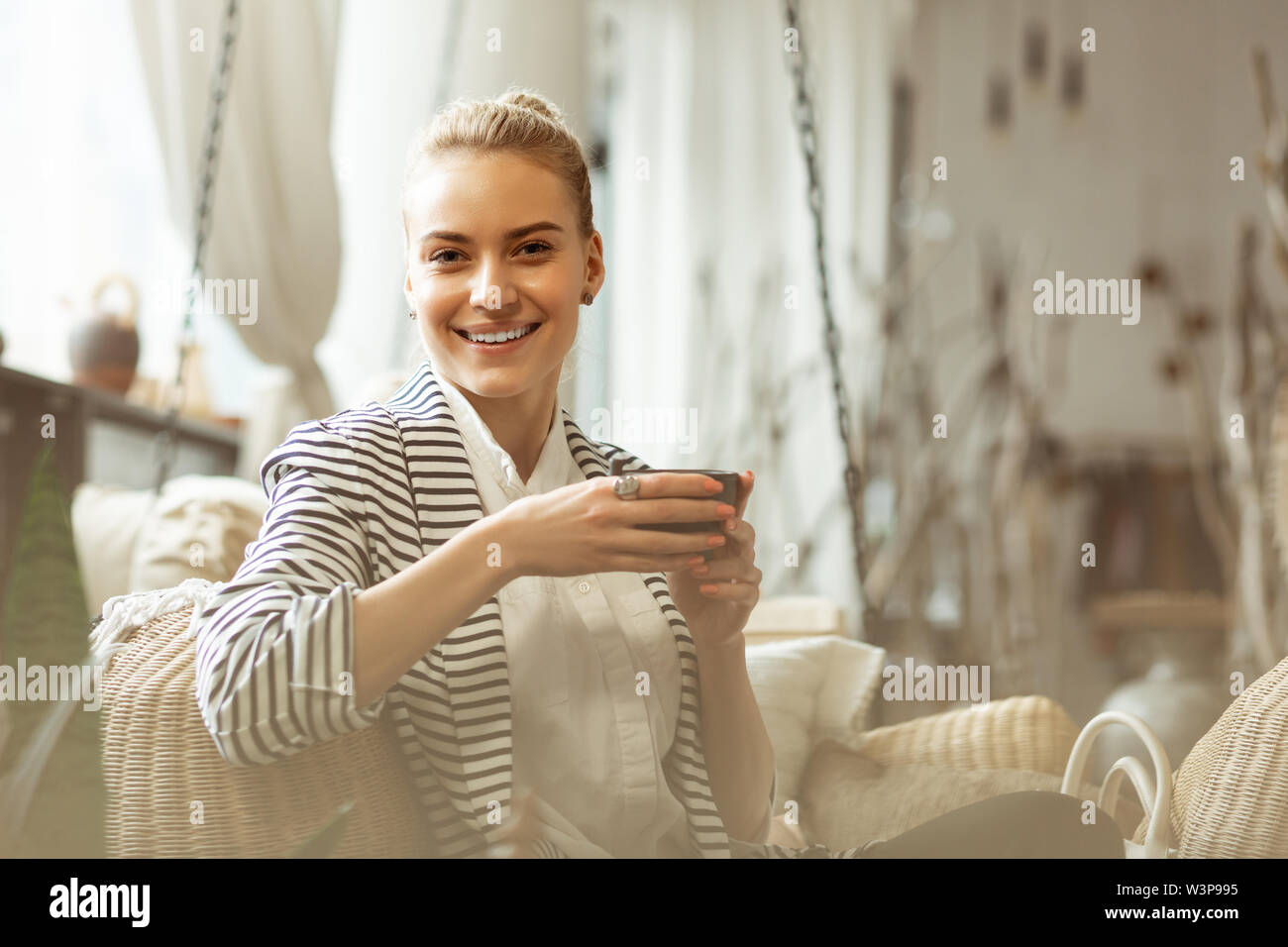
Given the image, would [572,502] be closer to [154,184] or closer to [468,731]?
[468,731]

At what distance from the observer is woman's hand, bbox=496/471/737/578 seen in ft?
2.45

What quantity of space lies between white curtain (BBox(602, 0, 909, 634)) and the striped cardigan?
10.6 ft

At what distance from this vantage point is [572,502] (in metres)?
0.75

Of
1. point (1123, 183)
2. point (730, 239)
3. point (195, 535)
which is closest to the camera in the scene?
point (195, 535)

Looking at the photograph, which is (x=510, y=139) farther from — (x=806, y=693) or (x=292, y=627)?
(x=806, y=693)

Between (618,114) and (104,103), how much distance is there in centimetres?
Answer: 225

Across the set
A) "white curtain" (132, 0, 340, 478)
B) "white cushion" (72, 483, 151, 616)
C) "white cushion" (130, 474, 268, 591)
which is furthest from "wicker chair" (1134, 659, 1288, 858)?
"white curtain" (132, 0, 340, 478)

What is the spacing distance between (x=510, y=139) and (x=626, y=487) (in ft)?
1.13

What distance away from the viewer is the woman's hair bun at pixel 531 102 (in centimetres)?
102

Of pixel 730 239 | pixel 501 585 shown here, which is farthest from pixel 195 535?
pixel 730 239

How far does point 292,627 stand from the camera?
2.38 feet

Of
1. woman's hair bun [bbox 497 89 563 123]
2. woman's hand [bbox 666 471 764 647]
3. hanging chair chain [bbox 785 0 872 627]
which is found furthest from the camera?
hanging chair chain [bbox 785 0 872 627]

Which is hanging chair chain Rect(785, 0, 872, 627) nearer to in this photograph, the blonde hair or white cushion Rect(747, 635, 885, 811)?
white cushion Rect(747, 635, 885, 811)

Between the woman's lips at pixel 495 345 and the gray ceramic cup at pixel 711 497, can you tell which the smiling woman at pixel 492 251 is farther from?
the gray ceramic cup at pixel 711 497
